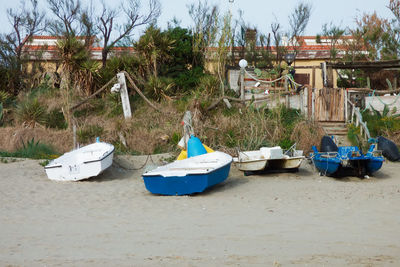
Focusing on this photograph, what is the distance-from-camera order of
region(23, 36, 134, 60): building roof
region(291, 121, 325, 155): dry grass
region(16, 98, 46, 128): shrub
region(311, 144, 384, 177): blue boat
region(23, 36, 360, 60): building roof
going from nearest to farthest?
region(311, 144, 384, 177): blue boat, region(291, 121, 325, 155): dry grass, region(16, 98, 46, 128): shrub, region(23, 36, 134, 60): building roof, region(23, 36, 360, 60): building roof

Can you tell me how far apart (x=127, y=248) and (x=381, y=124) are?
1198cm

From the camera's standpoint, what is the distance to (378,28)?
25.0m

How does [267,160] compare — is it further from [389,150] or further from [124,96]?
[124,96]

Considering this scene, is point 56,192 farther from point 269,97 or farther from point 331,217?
point 269,97

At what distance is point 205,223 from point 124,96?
35.0ft

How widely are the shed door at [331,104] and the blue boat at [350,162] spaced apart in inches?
158

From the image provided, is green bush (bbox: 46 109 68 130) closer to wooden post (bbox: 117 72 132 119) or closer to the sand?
wooden post (bbox: 117 72 132 119)

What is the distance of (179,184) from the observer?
395 inches

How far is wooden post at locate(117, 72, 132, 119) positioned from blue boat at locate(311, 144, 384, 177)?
758cm

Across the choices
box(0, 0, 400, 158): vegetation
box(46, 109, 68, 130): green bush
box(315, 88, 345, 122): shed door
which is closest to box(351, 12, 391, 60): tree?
box(0, 0, 400, 158): vegetation

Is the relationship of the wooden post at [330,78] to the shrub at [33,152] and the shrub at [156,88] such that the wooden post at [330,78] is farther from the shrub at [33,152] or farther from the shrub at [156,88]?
the shrub at [33,152]

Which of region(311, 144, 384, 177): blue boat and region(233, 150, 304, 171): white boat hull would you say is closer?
region(311, 144, 384, 177): blue boat

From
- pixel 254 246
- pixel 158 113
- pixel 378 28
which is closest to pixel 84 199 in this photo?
pixel 254 246

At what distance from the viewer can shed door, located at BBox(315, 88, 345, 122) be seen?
16.5 m
